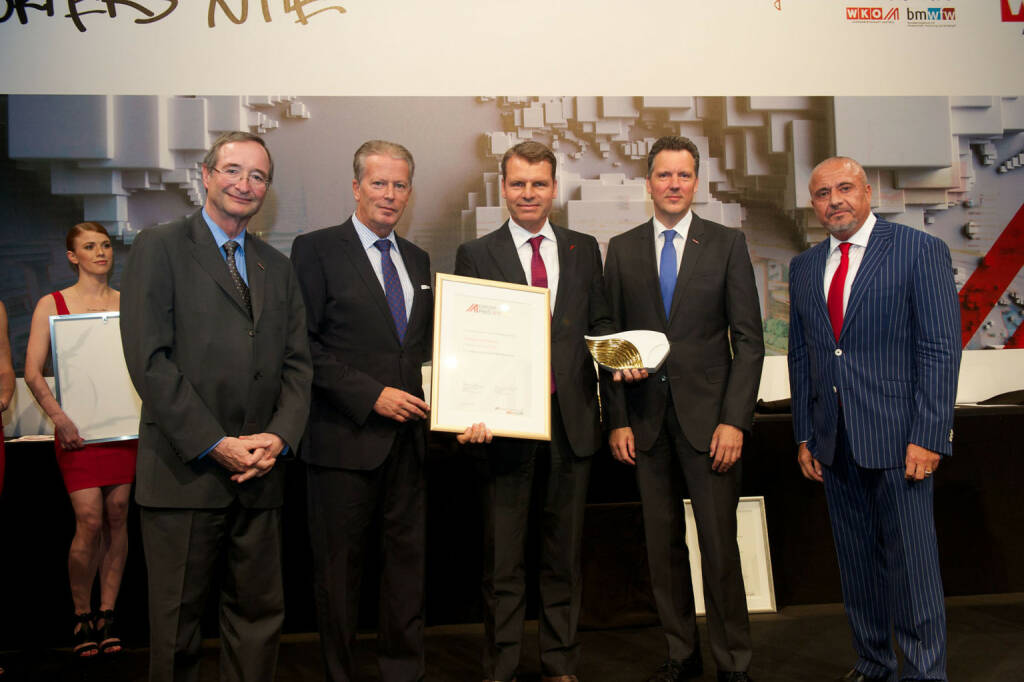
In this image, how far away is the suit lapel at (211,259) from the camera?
88.1 inches

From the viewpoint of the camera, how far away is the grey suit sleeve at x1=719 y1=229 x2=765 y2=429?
273 cm

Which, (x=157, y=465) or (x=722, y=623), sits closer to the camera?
(x=157, y=465)

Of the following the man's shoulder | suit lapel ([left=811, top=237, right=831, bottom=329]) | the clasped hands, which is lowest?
the clasped hands

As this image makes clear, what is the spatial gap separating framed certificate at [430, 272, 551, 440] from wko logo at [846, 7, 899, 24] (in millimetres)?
2857

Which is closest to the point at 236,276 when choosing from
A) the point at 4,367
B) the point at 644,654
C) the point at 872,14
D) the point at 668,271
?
the point at 668,271

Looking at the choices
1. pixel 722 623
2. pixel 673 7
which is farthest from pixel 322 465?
pixel 673 7

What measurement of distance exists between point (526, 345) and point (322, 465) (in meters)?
0.81

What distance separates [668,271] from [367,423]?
3.99 ft

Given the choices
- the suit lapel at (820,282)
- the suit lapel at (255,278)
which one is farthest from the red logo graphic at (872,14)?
the suit lapel at (255,278)

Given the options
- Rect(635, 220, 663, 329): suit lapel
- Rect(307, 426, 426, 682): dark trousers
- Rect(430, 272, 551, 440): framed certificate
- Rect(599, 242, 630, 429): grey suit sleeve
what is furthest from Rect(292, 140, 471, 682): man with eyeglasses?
Rect(635, 220, 663, 329): suit lapel

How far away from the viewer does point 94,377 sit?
129 inches

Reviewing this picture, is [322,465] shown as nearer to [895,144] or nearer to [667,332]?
[667,332]

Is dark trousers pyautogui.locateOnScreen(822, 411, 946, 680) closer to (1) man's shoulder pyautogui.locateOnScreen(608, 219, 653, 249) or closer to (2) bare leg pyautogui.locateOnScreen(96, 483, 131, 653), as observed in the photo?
(1) man's shoulder pyautogui.locateOnScreen(608, 219, 653, 249)

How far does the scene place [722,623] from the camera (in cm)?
273
